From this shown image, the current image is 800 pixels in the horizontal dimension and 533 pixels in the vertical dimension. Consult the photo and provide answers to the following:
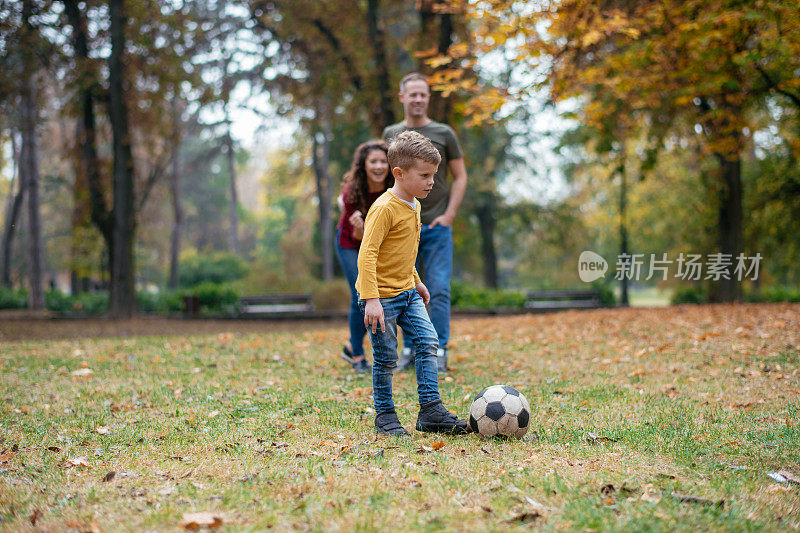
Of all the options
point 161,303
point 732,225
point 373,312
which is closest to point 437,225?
point 373,312

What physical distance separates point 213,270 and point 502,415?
28476 millimetres

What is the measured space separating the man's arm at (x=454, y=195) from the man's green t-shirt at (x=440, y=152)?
6 centimetres

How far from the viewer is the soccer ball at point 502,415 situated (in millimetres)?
3672

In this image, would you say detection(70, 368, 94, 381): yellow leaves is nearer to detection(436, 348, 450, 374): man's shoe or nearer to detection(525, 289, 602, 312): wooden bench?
detection(436, 348, 450, 374): man's shoe

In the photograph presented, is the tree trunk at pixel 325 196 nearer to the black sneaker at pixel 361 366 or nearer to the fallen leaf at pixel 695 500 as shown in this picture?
the black sneaker at pixel 361 366

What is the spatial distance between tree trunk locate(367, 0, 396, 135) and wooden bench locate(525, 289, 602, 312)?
6.65 m

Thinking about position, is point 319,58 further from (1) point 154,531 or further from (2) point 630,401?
(1) point 154,531

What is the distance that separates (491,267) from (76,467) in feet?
71.9

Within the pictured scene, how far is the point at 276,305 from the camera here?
17062 millimetres

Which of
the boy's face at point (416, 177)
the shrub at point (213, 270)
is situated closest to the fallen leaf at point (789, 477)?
the boy's face at point (416, 177)

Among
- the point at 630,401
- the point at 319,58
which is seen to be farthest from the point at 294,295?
the point at 630,401

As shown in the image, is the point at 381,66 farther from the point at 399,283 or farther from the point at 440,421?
the point at 440,421

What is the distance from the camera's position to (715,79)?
30.7 ft

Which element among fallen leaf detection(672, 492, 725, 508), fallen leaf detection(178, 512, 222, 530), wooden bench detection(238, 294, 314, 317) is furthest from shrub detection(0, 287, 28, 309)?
fallen leaf detection(672, 492, 725, 508)
